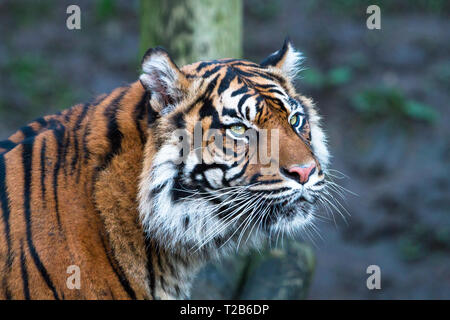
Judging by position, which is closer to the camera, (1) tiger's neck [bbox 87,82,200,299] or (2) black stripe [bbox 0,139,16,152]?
(1) tiger's neck [bbox 87,82,200,299]

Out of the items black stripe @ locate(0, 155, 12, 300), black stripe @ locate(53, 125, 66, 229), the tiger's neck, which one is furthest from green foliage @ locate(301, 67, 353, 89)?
black stripe @ locate(0, 155, 12, 300)

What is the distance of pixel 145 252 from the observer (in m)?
2.61

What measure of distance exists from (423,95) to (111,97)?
588 cm

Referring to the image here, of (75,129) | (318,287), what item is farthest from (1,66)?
(75,129)

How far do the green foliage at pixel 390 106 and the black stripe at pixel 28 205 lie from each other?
5668mm

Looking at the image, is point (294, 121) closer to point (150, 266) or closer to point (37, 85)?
point (150, 266)

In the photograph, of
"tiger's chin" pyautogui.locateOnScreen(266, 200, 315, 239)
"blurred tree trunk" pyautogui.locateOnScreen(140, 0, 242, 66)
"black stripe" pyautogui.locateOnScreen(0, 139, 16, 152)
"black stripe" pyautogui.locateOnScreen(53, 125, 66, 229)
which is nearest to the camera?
"black stripe" pyautogui.locateOnScreen(53, 125, 66, 229)

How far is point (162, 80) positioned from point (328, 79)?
583 centimetres

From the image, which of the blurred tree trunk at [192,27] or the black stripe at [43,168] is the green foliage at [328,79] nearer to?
the blurred tree trunk at [192,27]

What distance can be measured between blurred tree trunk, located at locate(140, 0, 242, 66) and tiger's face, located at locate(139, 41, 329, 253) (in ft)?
5.72

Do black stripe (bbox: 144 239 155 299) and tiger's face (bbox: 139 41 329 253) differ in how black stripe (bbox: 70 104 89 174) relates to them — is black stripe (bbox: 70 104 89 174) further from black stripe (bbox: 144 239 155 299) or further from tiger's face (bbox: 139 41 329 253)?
black stripe (bbox: 144 239 155 299)

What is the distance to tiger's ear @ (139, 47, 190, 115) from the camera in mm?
2443

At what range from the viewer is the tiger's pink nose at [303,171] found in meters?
2.46
